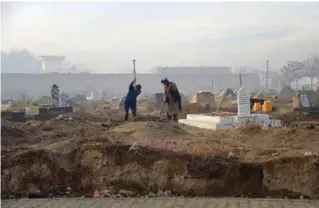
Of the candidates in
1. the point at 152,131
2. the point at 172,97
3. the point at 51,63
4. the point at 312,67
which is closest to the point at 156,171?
the point at 152,131

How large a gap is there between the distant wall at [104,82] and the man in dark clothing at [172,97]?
182ft

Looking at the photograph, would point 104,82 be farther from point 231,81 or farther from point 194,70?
point 231,81

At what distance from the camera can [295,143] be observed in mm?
10609

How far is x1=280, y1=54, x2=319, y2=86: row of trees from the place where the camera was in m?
70.3

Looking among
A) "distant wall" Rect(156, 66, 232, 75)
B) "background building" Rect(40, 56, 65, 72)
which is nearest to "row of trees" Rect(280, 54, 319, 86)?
"distant wall" Rect(156, 66, 232, 75)

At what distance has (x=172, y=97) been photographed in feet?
57.9

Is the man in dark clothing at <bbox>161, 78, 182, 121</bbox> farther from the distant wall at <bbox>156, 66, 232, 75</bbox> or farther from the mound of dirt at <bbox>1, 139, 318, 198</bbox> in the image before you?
the distant wall at <bbox>156, 66, 232, 75</bbox>

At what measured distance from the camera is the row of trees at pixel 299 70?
7031 cm

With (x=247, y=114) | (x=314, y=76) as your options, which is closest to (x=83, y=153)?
(x=247, y=114)

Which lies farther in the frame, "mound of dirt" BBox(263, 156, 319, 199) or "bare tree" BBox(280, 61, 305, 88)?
"bare tree" BBox(280, 61, 305, 88)

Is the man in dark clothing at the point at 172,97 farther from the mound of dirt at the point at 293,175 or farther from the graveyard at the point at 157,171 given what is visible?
the mound of dirt at the point at 293,175

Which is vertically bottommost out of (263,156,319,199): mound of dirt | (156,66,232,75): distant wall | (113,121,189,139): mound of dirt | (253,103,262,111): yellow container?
(263,156,319,199): mound of dirt

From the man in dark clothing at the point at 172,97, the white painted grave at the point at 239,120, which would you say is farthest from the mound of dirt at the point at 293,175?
the man in dark clothing at the point at 172,97

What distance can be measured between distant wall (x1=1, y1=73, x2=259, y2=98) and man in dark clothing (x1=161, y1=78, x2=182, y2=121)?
55.5 metres
